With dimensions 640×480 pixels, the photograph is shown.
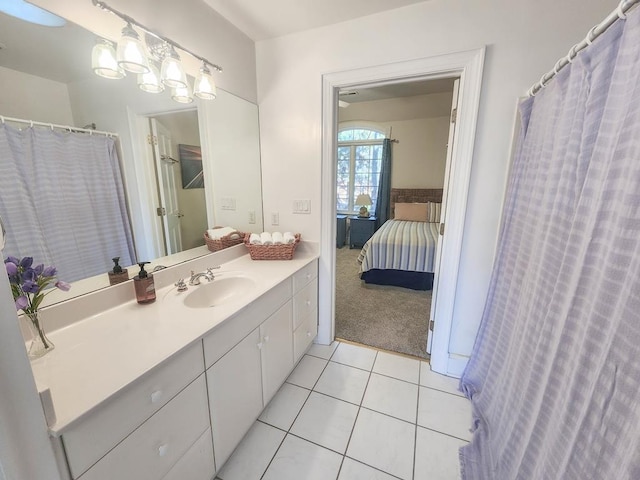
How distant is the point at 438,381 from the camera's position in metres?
1.84

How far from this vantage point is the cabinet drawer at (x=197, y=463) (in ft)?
3.17

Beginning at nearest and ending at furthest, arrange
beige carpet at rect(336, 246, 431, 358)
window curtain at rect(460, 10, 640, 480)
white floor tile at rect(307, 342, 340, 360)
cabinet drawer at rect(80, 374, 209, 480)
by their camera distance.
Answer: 1. window curtain at rect(460, 10, 640, 480)
2. cabinet drawer at rect(80, 374, 209, 480)
3. white floor tile at rect(307, 342, 340, 360)
4. beige carpet at rect(336, 246, 431, 358)

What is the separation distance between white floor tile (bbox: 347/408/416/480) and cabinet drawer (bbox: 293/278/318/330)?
26.5 inches

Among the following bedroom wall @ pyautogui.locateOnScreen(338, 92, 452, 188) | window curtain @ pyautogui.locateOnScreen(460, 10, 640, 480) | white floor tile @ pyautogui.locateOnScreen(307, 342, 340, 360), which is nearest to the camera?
window curtain @ pyautogui.locateOnScreen(460, 10, 640, 480)

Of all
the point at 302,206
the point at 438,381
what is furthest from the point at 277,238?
the point at 438,381

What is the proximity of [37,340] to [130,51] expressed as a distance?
45.9 inches

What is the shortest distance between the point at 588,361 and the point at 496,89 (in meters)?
1.41

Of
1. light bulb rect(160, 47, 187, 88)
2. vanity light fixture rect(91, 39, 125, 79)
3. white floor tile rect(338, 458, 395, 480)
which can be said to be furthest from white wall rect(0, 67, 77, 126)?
white floor tile rect(338, 458, 395, 480)

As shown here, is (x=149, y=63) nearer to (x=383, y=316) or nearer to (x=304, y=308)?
(x=304, y=308)

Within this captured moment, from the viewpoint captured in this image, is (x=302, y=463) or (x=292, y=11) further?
(x=292, y=11)

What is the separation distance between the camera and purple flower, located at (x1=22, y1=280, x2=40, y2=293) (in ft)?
2.62

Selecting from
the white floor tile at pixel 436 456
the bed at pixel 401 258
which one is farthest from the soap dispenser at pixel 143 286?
the bed at pixel 401 258

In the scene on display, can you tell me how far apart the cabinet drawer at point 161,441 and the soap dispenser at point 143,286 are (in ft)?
1.57

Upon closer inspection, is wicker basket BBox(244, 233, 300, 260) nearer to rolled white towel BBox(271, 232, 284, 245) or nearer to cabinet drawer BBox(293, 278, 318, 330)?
rolled white towel BBox(271, 232, 284, 245)
